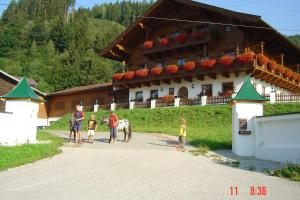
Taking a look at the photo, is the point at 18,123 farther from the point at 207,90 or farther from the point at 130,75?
the point at 130,75

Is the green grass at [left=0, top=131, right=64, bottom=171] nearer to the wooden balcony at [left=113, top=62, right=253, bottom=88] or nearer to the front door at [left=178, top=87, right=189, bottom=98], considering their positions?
the wooden balcony at [left=113, top=62, right=253, bottom=88]

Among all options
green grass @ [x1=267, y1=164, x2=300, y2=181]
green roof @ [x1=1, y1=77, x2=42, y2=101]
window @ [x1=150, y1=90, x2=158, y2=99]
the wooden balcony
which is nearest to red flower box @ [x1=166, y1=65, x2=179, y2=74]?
the wooden balcony

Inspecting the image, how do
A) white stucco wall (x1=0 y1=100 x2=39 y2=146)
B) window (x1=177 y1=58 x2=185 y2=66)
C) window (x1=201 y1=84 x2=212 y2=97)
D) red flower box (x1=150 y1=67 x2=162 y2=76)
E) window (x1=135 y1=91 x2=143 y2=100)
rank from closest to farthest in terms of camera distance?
1. white stucco wall (x1=0 y1=100 x2=39 y2=146)
2. window (x1=201 y1=84 x2=212 y2=97)
3. red flower box (x1=150 y1=67 x2=162 y2=76)
4. window (x1=177 y1=58 x2=185 y2=66)
5. window (x1=135 y1=91 x2=143 y2=100)

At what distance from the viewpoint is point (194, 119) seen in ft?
89.1

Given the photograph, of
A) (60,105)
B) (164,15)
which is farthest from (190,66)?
(60,105)

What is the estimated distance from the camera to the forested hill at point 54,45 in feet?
218

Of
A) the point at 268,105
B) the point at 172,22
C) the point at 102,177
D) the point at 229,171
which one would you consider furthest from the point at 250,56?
the point at 102,177

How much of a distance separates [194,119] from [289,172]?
55.6ft

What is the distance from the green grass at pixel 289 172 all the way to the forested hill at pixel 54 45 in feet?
181

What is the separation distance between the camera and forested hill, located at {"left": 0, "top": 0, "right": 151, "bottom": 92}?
6644cm

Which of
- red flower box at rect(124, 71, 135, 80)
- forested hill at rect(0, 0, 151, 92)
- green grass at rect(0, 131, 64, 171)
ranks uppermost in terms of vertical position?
forested hill at rect(0, 0, 151, 92)

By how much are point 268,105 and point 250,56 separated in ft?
15.6

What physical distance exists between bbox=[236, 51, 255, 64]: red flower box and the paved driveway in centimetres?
1634

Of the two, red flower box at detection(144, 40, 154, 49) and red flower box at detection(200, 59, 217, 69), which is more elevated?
red flower box at detection(144, 40, 154, 49)
